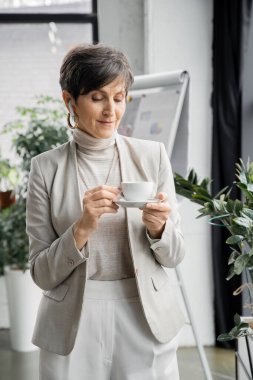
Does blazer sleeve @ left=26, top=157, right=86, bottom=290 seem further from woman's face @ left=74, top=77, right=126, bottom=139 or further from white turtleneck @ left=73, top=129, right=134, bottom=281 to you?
woman's face @ left=74, top=77, right=126, bottom=139

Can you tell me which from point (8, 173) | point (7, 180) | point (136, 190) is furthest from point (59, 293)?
point (7, 180)

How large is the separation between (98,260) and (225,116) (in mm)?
2727

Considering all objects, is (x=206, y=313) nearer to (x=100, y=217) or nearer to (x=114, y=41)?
(x=114, y=41)

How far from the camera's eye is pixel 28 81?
4.96m

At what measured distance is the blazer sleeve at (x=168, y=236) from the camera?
5.42ft

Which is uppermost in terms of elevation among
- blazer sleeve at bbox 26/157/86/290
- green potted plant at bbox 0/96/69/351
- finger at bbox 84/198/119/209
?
finger at bbox 84/198/119/209

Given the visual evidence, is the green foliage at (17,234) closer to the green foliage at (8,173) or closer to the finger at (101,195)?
the green foliage at (8,173)

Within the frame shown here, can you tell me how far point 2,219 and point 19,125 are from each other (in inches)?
26.1

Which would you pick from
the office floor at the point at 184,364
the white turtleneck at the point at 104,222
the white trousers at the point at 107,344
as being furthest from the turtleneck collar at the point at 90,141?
the office floor at the point at 184,364

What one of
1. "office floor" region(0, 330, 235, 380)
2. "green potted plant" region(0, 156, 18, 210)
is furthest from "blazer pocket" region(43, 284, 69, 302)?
"green potted plant" region(0, 156, 18, 210)

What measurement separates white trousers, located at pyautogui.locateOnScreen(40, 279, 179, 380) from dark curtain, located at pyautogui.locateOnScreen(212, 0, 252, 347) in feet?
8.42

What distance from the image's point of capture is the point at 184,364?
4055 mm

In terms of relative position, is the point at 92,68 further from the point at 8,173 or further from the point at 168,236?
the point at 8,173

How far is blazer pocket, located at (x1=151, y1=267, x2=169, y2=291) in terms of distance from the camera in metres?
1.70
